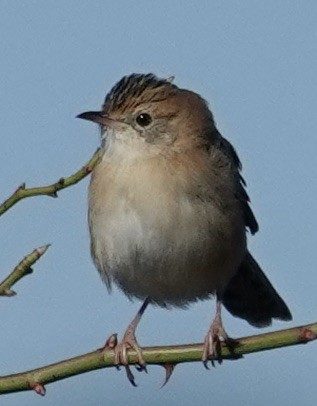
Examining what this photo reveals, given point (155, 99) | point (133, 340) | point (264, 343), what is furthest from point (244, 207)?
point (264, 343)

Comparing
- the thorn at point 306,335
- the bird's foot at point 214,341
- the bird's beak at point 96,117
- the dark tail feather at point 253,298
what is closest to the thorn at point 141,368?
the bird's foot at point 214,341

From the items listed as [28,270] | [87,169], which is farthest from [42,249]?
[87,169]

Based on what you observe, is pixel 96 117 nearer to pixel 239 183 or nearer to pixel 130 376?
pixel 239 183

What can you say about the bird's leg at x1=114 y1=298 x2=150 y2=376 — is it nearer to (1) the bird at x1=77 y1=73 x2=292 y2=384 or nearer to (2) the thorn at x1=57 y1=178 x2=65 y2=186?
(1) the bird at x1=77 y1=73 x2=292 y2=384

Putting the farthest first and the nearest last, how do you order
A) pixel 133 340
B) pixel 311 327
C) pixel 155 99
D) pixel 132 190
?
pixel 155 99 < pixel 132 190 < pixel 133 340 < pixel 311 327

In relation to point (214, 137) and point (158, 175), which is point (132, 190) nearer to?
point (158, 175)

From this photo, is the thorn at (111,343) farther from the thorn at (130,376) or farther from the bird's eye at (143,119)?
the bird's eye at (143,119)
